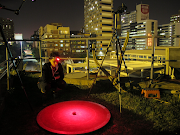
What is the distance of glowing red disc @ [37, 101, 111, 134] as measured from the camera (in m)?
2.62

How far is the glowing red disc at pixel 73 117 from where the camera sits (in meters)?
2.62

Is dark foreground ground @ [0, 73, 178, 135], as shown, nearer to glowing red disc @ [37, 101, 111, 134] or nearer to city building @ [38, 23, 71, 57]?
glowing red disc @ [37, 101, 111, 134]

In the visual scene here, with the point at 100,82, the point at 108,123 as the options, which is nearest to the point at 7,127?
the point at 108,123

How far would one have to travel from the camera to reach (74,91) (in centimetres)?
469

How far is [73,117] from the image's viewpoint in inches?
119

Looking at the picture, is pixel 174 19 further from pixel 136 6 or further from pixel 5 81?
pixel 5 81

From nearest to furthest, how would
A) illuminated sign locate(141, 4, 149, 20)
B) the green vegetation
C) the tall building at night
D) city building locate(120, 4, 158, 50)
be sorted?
the green vegetation → the tall building at night → city building locate(120, 4, 158, 50) → illuminated sign locate(141, 4, 149, 20)

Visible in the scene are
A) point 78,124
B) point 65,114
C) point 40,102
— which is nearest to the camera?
point 78,124

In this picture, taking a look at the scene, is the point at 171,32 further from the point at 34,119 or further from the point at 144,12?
the point at 34,119

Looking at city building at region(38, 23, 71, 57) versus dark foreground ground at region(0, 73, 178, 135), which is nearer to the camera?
dark foreground ground at region(0, 73, 178, 135)

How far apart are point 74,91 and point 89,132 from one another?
2.26 metres

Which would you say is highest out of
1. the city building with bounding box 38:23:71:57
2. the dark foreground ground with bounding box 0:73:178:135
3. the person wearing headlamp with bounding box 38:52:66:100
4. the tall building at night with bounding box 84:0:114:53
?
the tall building at night with bounding box 84:0:114:53

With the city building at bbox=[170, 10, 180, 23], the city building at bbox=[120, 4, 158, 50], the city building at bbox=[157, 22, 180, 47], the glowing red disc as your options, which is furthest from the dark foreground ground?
the city building at bbox=[170, 10, 180, 23]

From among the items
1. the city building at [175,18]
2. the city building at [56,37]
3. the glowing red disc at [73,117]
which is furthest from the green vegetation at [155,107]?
the city building at [175,18]
